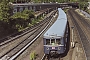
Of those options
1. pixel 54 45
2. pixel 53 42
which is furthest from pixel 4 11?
pixel 54 45

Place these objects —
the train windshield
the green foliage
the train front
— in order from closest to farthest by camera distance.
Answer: the train front, the train windshield, the green foliage

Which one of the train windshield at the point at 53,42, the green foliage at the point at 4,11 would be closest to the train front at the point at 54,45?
the train windshield at the point at 53,42

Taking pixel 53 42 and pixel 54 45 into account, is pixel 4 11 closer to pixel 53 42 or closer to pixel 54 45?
pixel 53 42

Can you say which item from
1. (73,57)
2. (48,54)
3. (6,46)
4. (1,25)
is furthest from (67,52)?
(1,25)

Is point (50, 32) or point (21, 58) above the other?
point (50, 32)

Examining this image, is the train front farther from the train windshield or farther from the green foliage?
the green foliage

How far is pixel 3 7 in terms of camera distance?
4391 centimetres

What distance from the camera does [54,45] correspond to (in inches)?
902

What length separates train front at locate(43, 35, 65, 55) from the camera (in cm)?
2295

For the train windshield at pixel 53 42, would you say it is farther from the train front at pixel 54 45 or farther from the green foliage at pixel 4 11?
the green foliage at pixel 4 11

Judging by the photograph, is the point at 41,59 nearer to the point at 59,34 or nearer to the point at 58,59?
the point at 58,59

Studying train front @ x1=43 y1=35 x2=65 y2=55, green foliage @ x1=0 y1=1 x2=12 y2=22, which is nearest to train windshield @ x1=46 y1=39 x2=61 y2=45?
train front @ x1=43 y1=35 x2=65 y2=55

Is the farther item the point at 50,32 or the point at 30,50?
the point at 30,50

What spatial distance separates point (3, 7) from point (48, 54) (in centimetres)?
2331
